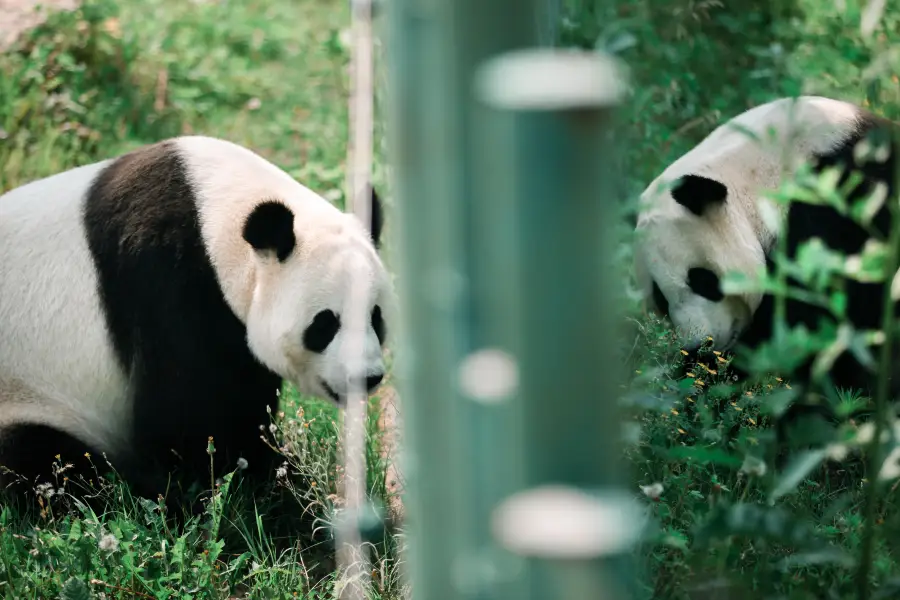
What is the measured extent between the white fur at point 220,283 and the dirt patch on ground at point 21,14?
108 inches

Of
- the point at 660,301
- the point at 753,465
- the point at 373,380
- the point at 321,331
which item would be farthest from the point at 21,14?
the point at 753,465

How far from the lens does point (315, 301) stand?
3.33m

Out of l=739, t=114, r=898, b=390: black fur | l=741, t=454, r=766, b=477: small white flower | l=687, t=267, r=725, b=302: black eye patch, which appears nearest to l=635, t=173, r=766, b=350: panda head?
l=687, t=267, r=725, b=302: black eye patch

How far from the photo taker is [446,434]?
46.1 inches

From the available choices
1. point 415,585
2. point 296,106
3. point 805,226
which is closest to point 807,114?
point 805,226

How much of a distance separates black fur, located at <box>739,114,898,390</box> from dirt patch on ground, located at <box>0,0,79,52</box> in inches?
168

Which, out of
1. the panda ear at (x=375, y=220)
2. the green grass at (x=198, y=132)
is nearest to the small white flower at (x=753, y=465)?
the green grass at (x=198, y=132)

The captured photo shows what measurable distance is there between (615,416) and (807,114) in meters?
2.83

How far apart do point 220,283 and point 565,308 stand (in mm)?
2426

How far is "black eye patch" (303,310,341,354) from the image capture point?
11.0ft

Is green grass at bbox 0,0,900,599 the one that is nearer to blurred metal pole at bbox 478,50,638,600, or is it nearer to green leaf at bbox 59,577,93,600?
green leaf at bbox 59,577,93,600

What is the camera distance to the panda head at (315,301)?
3.29m

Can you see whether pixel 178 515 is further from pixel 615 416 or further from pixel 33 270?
pixel 615 416

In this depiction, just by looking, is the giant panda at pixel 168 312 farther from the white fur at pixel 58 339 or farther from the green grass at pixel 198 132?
the green grass at pixel 198 132
